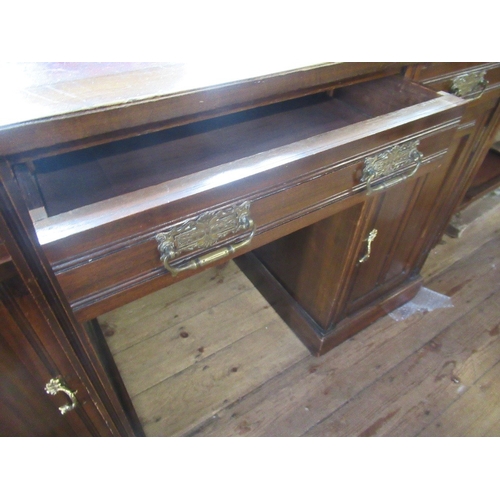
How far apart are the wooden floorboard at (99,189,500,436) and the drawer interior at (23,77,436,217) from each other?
58 cm

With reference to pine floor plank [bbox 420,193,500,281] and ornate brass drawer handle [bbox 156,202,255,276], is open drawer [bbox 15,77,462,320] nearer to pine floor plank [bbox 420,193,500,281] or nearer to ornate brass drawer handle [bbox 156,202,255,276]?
ornate brass drawer handle [bbox 156,202,255,276]

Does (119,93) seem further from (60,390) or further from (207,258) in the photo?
(60,390)

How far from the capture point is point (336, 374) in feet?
3.06

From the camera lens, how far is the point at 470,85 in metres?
0.76

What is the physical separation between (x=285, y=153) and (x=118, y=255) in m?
0.23

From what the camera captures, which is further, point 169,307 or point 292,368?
point 169,307

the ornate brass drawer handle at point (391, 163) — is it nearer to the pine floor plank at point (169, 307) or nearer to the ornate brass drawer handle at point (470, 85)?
the ornate brass drawer handle at point (470, 85)

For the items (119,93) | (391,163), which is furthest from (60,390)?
(391,163)

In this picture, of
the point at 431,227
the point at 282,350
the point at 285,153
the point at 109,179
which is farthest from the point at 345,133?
the point at 282,350

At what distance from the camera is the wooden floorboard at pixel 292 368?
85 centimetres

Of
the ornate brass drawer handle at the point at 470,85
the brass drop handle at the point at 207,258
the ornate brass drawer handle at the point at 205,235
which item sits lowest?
the brass drop handle at the point at 207,258

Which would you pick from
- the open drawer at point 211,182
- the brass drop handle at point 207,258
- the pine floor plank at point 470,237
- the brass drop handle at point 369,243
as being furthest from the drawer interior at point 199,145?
the pine floor plank at point 470,237

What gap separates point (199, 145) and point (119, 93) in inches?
8.0

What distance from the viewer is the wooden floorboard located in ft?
2.78
